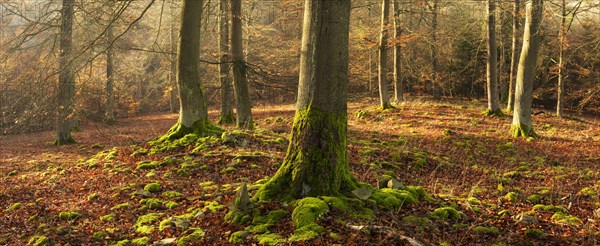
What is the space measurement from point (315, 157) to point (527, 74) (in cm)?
1136

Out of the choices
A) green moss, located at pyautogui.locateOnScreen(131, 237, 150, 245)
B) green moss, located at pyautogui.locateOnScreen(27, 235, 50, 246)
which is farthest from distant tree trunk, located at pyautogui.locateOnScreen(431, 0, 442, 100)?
green moss, located at pyautogui.locateOnScreen(27, 235, 50, 246)

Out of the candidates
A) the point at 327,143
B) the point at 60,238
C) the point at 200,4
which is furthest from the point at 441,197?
the point at 200,4

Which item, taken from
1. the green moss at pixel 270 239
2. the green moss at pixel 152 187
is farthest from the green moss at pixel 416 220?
the green moss at pixel 152 187

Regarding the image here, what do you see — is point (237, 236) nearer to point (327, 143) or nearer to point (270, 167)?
point (327, 143)

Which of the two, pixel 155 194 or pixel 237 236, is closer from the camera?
pixel 237 236

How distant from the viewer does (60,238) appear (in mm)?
5715

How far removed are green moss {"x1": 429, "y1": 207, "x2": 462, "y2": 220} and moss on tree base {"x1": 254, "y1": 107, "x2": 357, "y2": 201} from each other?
3.81ft

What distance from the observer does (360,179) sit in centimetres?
829

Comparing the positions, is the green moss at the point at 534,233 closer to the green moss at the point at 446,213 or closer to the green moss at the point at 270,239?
the green moss at the point at 446,213

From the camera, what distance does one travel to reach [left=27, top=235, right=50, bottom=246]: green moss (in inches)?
217

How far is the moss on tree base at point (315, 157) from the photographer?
549 centimetres

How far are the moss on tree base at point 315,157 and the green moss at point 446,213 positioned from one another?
3.81 feet

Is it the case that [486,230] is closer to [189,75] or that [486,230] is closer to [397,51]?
[189,75]

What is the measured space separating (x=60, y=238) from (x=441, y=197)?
560 cm
